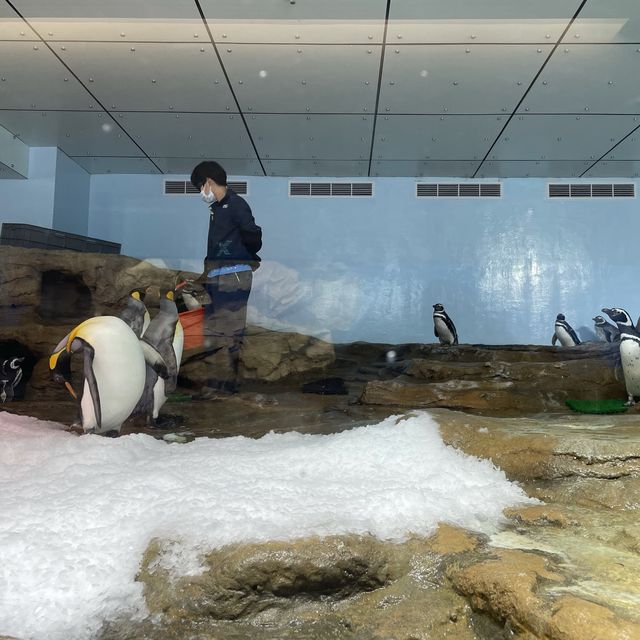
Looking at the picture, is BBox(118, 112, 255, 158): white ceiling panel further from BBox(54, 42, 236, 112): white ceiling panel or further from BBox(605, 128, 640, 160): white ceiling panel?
BBox(605, 128, 640, 160): white ceiling panel

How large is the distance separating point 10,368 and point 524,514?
2.74 metres

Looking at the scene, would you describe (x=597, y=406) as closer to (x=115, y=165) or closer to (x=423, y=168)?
(x=423, y=168)

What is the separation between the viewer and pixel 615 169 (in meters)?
3.31

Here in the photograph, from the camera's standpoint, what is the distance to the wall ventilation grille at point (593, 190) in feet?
10.8

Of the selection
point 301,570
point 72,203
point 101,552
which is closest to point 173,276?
point 72,203

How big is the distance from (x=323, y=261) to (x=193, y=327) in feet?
2.65

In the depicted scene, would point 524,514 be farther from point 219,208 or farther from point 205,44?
point 205,44

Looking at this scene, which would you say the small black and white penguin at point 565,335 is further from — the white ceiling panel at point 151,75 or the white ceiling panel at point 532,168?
the white ceiling panel at point 151,75

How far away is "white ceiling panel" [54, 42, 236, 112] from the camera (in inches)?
104

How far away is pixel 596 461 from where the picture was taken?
1800mm

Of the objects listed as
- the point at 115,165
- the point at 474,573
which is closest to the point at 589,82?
the point at 115,165

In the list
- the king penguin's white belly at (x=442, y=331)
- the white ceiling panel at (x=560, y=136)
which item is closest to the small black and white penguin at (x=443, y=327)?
the king penguin's white belly at (x=442, y=331)

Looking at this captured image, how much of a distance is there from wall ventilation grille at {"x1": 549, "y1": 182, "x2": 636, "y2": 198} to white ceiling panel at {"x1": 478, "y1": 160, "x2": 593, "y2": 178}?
3.0 inches

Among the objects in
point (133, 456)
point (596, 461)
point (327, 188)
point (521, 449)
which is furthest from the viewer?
point (327, 188)
